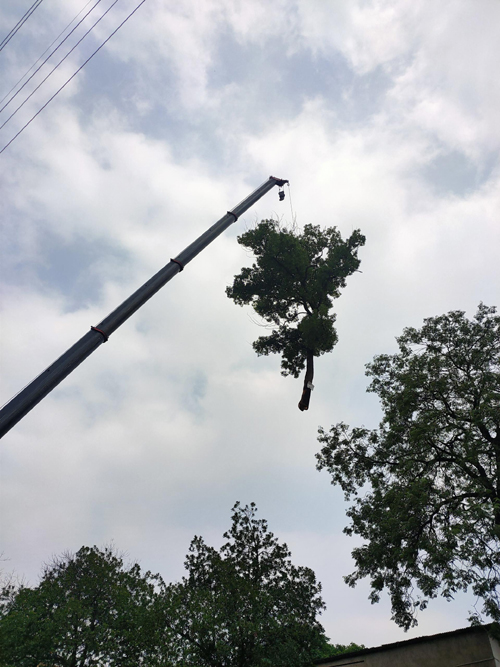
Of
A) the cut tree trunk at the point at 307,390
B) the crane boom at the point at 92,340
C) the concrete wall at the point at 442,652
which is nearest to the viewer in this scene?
the crane boom at the point at 92,340

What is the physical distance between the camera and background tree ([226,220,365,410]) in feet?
66.0

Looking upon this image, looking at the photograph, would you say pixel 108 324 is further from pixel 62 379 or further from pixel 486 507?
pixel 486 507

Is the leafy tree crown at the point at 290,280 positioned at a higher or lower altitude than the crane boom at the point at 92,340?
higher

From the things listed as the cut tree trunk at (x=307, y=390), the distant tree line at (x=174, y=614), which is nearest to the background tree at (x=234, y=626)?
the distant tree line at (x=174, y=614)

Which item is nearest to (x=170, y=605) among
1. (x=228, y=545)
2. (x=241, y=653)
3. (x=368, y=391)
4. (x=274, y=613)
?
(x=241, y=653)

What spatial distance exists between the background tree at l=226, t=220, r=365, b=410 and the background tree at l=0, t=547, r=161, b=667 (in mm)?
14130

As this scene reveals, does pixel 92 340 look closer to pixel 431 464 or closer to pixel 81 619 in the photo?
pixel 431 464

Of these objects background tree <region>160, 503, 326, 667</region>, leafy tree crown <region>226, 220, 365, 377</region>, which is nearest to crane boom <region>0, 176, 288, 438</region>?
leafy tree crown <region>226, 220, 365, 377</region>

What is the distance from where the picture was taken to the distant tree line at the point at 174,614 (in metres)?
19.3

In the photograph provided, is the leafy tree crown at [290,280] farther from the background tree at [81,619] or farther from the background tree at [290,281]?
the background tree at [81,619]

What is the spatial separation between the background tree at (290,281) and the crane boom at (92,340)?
315cm

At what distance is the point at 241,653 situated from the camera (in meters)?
19.4

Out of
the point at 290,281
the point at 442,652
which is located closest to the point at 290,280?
the point at 290,281

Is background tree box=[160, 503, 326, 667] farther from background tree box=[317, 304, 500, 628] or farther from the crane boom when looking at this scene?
the crane boom
